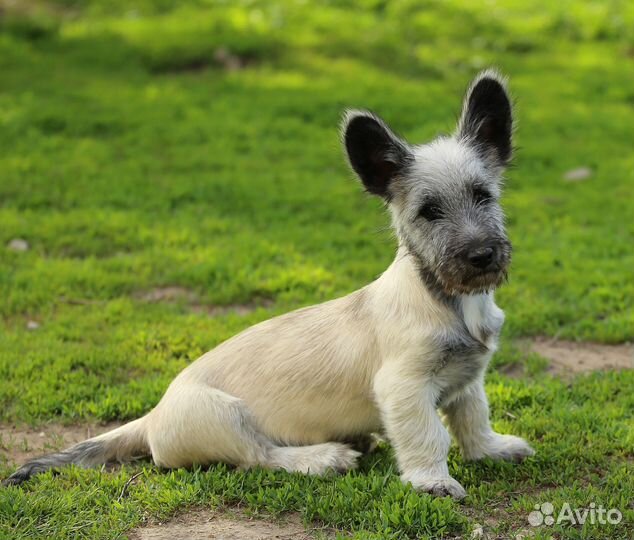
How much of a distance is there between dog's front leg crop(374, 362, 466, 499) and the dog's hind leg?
47cm

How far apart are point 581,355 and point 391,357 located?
113 inches

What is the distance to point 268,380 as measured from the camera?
5.87 m

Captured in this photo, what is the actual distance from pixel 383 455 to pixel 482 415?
703mm

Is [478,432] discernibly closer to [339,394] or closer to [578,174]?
[339,394]

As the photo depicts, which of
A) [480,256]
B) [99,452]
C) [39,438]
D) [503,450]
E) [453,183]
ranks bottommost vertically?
[39,438]

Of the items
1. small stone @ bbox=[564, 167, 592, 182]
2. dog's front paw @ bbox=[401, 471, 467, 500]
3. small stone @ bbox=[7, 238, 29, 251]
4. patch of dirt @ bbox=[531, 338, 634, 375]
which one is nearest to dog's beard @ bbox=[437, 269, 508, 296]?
dog's front paw @ bbox=[401, 471, 467, 500]

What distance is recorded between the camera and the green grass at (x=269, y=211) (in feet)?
18.2

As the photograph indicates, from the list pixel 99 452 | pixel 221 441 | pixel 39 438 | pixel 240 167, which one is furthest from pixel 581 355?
pixel 240 167

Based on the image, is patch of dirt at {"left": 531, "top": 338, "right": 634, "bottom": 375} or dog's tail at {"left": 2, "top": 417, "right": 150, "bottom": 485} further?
patch of dirt at {"left": 531, "top": 338, "right": 634, "bottom": 375}

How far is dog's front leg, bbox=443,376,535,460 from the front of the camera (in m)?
5.91

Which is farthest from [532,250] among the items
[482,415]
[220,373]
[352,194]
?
[220,373]

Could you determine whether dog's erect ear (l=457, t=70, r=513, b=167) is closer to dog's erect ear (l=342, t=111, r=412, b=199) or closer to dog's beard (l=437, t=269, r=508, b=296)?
dog's erect ear (l=342, t=111, r=412, b=199)

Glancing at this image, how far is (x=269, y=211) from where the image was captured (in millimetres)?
10852

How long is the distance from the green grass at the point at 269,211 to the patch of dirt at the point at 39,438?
14 centimetres
